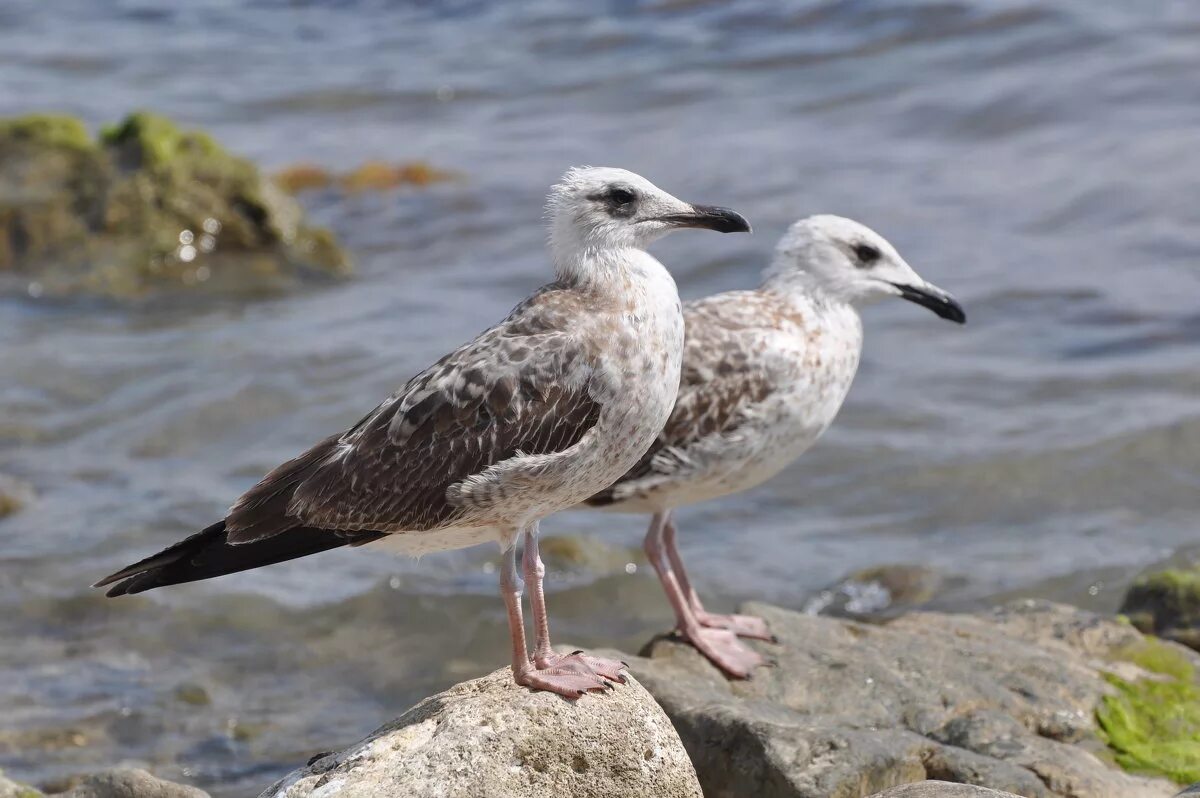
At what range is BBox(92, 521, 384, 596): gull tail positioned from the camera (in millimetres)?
5309

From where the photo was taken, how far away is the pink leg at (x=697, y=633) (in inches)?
272

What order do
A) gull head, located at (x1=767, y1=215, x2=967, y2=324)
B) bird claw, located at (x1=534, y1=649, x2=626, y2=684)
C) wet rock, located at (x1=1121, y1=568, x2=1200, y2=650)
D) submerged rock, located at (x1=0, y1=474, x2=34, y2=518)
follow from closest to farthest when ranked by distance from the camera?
bird claw, located at (x1=534, y1=649, x2=626, y2=684), gull head, located at (x1=767, y1=215, x2=967, y2=324), wet rock, located at (x1=1121, y1=568, x2=1200, y2=650), submerged rock, located at (x1=0, y1=474, x2=34, y2=518)

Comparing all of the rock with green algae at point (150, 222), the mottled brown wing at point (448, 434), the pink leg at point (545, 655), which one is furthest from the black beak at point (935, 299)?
the rock with green algae at point (150, 222)

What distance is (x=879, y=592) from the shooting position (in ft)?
30.3

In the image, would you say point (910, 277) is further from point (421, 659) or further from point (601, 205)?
point (421, 659)

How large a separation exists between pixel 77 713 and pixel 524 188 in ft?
29.8

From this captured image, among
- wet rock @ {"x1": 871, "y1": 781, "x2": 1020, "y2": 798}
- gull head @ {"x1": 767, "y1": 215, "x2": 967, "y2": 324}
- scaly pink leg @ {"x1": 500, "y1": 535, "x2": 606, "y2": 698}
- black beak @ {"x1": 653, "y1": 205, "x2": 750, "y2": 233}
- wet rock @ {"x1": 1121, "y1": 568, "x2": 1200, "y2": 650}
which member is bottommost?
wet rock @ {"x1": 1121, "y1": 568, "x2": 1200, "y2": 650}

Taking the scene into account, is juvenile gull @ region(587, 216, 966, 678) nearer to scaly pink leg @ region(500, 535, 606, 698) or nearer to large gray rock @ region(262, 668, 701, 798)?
scaly pink leg @ region(500, 535, 606, 698)

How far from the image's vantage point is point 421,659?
8711mm

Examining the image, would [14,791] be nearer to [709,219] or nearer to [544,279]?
[709,219]

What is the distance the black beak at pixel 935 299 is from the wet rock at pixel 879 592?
7.02ft

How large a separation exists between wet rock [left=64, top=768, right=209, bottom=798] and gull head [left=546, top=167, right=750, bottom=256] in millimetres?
2347

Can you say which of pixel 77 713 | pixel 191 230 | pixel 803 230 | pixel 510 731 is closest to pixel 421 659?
pixel 77 713

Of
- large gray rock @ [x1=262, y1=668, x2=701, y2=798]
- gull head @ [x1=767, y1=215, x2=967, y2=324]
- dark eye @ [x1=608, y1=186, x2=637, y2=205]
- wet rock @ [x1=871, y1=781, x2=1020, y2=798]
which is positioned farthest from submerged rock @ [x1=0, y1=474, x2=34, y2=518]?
wet rock @ [x1=871, y1=781, x2=1020, y2=798]
